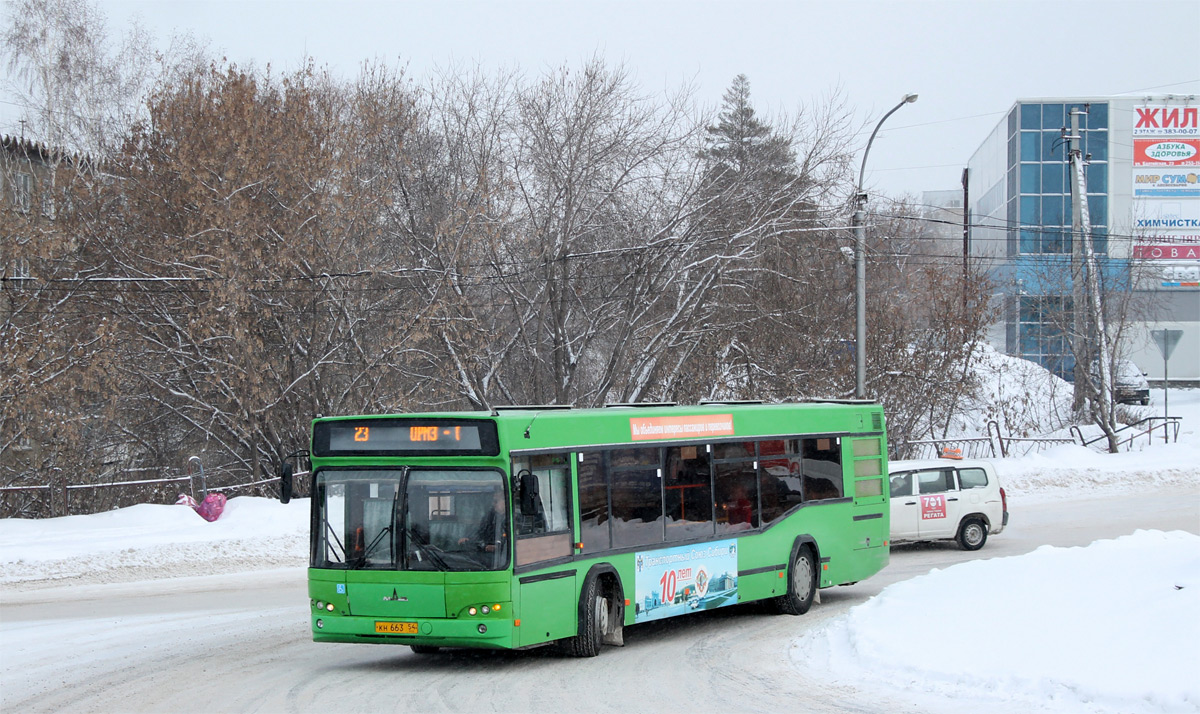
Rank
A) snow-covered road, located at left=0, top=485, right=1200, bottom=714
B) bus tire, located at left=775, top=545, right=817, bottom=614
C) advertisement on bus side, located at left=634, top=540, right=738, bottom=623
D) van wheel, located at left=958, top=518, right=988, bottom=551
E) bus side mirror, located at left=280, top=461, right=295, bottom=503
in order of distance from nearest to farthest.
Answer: snow-covered road, located at left=0, top=485, right=1200, bottom=714
bus side mirror, located at left=280, top=461, right=295, bottom=503
advertisement on bus side, located at left=634, top=540, right=738, bottom=623
bus tire, located at left=775, top=545, right=817, bottom=614
van wheel, located at left=958, top=518, right=988, bottom=551

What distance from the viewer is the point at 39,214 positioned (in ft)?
92.4

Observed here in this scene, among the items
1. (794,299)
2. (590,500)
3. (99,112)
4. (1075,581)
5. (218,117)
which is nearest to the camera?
(1075,581)

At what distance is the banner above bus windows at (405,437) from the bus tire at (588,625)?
1.87m

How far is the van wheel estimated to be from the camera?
21469mm

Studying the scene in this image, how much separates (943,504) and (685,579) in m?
10.3

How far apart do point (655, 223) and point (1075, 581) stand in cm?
1903

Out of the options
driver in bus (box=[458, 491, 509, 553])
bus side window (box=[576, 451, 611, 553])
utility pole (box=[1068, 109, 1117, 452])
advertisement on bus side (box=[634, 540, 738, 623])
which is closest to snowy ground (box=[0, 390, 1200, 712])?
advertisement on bus side (box=[634, 540, 738, 623])

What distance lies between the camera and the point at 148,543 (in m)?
20.7

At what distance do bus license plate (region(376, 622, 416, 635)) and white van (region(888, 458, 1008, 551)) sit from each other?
12851mm

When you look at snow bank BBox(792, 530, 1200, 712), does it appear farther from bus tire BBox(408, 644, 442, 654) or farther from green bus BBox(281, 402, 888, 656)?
bus tire BBox(408, 644, 442, 654)

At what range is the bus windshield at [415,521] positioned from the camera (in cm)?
1052

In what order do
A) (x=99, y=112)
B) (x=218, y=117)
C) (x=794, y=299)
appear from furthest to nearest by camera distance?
(x=99, y=112), (x=794, y=299), (x=218, y=117)

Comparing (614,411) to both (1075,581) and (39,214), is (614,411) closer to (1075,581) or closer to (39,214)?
(1075,581)

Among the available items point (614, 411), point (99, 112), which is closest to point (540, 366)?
point (614, 411)
